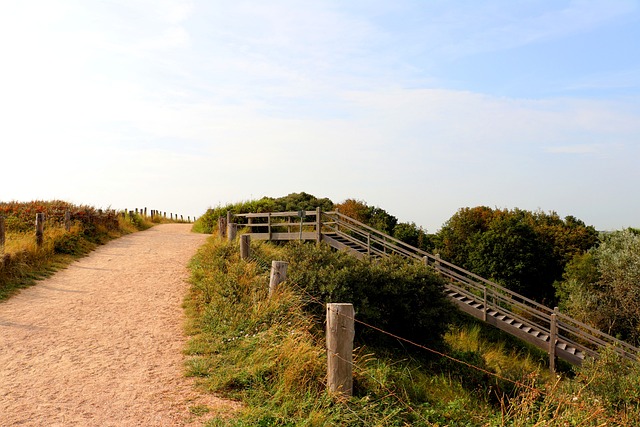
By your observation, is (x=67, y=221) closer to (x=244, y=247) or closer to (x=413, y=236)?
(x=244, y=247)

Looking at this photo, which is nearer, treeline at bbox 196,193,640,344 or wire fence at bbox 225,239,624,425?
wire fence at bbox 225,239,624,425

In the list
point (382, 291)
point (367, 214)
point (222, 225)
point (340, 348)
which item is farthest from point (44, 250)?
point (367, 214)

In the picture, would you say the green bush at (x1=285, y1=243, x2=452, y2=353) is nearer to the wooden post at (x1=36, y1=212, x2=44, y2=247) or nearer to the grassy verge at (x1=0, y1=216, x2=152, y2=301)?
the grassy verge at (x1=0, y1=216, x2=152, y2=301)

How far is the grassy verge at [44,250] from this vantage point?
517 inches

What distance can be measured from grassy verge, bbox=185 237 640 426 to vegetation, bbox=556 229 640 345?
1712cm

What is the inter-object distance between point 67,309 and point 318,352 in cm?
693

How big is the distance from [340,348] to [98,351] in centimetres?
448

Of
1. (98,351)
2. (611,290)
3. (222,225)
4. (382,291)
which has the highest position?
(222,225)

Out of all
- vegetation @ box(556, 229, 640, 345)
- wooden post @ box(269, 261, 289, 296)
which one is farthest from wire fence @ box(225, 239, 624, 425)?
vegetation @ box(556, 229, 640, 345)

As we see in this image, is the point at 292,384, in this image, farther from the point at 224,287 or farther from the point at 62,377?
the point at 224,287

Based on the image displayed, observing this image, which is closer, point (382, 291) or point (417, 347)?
point (417, 347)

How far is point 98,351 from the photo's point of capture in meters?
8.34

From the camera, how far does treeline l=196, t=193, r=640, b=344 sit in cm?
2705

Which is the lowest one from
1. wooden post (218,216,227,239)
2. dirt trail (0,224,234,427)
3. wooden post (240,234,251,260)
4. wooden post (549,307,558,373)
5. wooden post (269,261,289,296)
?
wooden post (549,307,558,373)
